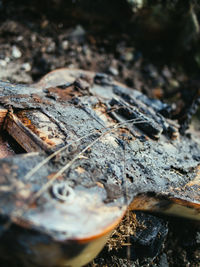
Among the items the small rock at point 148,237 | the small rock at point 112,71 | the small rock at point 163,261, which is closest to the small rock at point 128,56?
the small rock at point 112,71

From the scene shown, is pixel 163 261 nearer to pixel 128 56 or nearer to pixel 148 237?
pixel 148 237

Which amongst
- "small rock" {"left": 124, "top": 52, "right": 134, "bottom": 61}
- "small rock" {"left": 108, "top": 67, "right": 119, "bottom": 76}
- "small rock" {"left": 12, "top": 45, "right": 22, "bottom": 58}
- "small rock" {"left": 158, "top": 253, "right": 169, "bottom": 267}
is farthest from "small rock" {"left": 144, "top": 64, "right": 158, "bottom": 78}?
"small rock" {"left": 158, "top": 253, "right": 169, "bottom": 267}

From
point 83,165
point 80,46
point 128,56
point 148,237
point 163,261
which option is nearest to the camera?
point 83,165

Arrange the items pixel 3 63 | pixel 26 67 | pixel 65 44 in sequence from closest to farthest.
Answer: pixel 3 63
pixel 26 67
pixel 65 44

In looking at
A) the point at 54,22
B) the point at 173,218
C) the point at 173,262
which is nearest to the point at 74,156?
the point at 173,218

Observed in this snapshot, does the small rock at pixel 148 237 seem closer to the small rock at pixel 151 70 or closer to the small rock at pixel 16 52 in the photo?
the small rock at pixel 16 52

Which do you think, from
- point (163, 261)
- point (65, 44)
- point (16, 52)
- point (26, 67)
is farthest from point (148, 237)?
point (65, 44)

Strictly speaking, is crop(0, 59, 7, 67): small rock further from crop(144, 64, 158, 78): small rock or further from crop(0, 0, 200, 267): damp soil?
crop(144, 64, 158, 78): small rock
